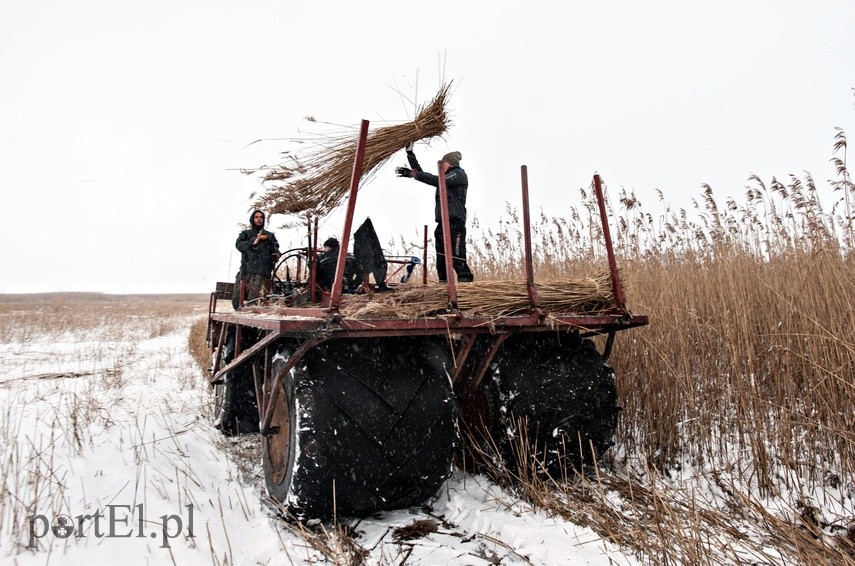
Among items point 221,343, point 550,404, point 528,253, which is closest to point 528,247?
point 528,253

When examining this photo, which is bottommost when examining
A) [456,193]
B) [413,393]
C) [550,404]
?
[550,404]

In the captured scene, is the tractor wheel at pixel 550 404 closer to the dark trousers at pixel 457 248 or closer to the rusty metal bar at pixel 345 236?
the dark trousers at pixel 457 248

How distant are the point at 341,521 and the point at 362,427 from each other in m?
0.52

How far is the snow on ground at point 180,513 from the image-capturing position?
2.19 m

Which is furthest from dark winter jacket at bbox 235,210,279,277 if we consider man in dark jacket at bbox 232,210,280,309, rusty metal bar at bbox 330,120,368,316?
rusty metal bar at bbox 330,120,368,316

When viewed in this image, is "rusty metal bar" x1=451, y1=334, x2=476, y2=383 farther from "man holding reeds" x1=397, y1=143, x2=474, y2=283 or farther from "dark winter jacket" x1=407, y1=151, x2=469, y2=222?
"dark winter jacket" x1=407, y1=151, x2=469, y2=222

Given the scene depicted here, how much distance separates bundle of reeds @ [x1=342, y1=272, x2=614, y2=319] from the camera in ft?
7.95

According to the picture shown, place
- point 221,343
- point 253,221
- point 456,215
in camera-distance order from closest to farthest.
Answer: point 456,215 < point 221,343 < point 253,221

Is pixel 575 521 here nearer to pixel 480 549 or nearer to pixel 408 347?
pixel 480 549

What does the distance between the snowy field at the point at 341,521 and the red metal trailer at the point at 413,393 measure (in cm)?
20

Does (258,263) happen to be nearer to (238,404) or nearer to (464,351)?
(238,404)

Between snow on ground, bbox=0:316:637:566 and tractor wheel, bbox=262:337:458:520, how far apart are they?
19cm

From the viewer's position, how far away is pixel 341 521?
8.34ft

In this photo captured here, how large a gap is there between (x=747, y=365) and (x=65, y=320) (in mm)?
19902
